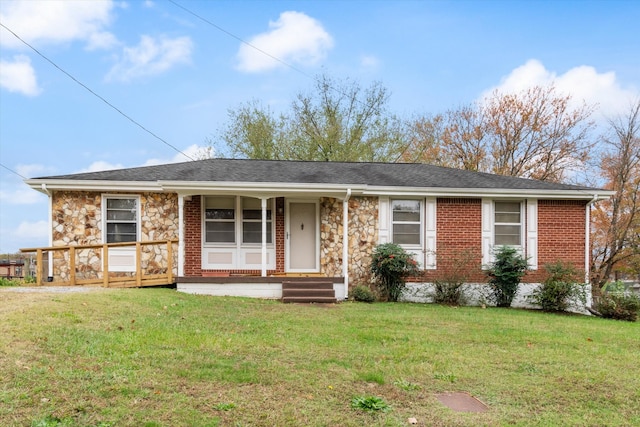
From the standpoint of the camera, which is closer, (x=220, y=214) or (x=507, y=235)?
(x=220, y=214)

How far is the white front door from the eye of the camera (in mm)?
13461

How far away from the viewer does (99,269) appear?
492 inches

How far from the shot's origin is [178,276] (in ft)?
39.0

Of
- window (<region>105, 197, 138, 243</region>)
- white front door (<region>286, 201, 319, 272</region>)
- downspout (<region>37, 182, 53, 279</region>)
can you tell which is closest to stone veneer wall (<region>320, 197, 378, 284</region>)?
white front door (<region>286, 201, 319, 272</region>)

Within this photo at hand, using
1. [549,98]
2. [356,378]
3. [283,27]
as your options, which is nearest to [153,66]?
[283,27]

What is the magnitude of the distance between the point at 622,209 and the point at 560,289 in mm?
14146

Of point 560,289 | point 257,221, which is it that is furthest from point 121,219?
point 560,289

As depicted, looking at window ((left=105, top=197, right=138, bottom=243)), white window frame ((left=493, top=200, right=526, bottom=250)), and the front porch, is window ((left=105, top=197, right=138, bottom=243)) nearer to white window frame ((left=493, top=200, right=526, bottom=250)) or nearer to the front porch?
the front porch

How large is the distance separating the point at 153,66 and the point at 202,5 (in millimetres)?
2712

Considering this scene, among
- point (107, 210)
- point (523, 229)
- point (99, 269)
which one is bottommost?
point (99, 269)

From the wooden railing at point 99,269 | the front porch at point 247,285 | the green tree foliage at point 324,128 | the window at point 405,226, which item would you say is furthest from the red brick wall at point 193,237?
the green tree foliage at point 324,128

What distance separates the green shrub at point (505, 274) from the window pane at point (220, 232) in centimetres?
732

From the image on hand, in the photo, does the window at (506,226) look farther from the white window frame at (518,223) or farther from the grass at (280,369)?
the grass at (280,369)

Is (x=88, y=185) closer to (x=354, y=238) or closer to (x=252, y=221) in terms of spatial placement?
(x=252, y=221)
